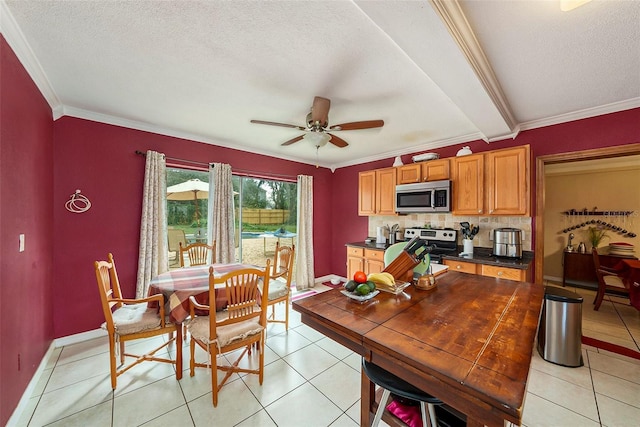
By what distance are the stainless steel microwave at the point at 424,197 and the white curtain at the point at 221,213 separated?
2558 mm

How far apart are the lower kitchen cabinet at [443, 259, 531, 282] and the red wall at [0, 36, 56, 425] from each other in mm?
3787

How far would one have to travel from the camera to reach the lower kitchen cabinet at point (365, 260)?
3.66m

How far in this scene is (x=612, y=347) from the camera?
244 cm

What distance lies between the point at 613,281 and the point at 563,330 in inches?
89.9

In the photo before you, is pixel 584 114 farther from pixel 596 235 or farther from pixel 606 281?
pixel 596 235

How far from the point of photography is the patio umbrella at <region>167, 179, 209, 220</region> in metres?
3.34

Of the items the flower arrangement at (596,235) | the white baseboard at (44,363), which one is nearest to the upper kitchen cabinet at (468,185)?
the flower arrangement at (596,235)

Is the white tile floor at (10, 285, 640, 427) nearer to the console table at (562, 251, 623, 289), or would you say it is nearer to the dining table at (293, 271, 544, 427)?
the dining table at (293, 271, 544, 427)

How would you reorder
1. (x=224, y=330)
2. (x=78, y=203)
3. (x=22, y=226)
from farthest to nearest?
1. (x=78, y=203)
2. (x=224, y=330)
3. (x=22, y=226)

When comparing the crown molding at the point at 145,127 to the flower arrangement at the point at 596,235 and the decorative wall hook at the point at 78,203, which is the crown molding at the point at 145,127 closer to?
the decorative wall hook at the point at 78,203

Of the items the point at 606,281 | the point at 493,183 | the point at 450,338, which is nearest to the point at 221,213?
the point at 450,338

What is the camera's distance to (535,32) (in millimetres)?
1451

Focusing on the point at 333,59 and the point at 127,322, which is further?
the point at 127,322

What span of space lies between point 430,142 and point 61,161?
454 cm
